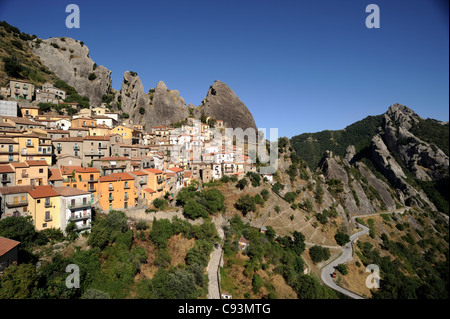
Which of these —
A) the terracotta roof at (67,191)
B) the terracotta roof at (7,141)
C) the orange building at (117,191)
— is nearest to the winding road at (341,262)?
the orange building at (117,191)

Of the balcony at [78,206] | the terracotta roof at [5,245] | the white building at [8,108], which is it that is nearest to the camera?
the terracotta roof at [5,245]

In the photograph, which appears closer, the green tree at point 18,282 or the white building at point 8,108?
the green tree at point 18,282

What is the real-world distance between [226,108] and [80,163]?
5141 centimetres

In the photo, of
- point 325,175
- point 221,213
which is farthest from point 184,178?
point 325,175

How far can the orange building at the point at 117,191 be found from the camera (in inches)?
1033

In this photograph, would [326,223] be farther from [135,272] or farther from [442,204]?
[442,204]

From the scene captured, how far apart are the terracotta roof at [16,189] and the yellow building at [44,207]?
0.48m

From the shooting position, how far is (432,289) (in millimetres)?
44031

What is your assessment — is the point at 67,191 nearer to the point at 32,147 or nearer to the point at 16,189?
the point at 16,189

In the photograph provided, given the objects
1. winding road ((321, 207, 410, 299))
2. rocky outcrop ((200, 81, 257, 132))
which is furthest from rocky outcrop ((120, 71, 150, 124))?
winding road ((321, 207, 410, 299))

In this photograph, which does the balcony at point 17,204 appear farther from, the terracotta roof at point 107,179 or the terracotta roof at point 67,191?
the terracotta roof at point 107,179

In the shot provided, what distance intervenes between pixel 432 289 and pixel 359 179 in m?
44.2

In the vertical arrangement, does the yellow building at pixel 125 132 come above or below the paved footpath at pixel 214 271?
above

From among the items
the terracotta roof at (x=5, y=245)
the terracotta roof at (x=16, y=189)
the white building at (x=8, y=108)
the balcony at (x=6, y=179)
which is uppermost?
the white building at (x=8, y=108)
